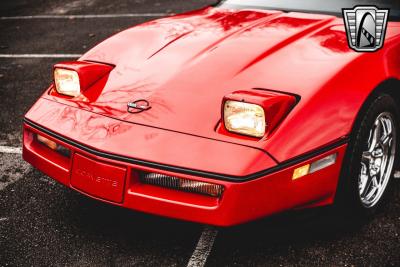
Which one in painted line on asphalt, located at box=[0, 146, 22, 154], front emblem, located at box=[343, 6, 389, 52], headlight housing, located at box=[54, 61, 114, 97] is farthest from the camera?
painted line on asphalt, located at box=[0, 146, 22, 154]

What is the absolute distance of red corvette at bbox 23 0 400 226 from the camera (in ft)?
6.29

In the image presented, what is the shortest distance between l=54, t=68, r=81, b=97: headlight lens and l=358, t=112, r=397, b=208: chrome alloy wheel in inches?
61.7

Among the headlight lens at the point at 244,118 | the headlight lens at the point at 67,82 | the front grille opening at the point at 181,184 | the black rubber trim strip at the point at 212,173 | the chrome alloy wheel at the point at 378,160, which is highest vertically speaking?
the headlight lens at the point at 244,118

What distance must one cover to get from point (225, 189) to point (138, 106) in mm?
649

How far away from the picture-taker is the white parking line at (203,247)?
2.20 m

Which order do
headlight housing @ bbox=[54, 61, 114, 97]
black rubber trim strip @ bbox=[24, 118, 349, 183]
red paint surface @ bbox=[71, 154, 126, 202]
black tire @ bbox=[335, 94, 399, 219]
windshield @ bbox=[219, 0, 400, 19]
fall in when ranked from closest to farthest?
black rubber trim strip @ bbox=[24, 118, 349, 183]
red paint surface @ bbox=[71, 154, 126, 202]
black tire @ bbox=[335, 94, 399, 219]
headlight housing @ bbox=[54, 61, 114, 97]
windshield @ bbox=[219, 0, 400, 19]

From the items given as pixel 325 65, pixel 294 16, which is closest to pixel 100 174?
pixel 325 65

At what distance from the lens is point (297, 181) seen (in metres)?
1.96

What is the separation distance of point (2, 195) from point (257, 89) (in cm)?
176

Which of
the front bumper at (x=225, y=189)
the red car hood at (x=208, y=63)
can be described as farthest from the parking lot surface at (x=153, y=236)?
the red car hood at (x=208, y=63)

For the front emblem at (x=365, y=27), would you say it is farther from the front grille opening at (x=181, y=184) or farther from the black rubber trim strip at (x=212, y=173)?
the front grille opening at (x=181, y=184)

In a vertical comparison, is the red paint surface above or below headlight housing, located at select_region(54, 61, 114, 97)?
below

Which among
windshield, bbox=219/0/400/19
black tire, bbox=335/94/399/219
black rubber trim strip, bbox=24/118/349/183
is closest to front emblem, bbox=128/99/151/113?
black rubber trim strip, bbox=24/118/349/183

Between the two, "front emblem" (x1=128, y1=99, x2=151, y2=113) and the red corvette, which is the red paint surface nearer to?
the red corvette
